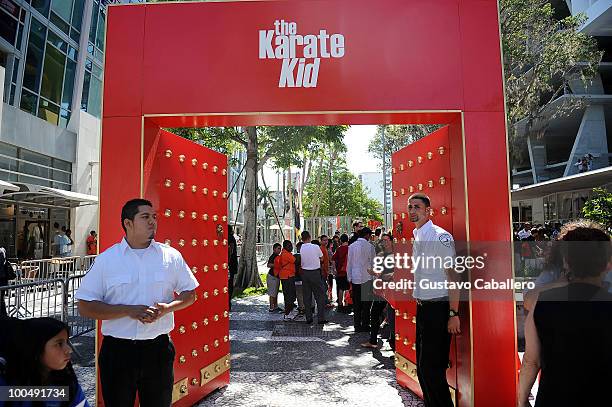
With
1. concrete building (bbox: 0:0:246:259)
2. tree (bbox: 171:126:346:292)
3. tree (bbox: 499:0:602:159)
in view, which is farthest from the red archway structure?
tree (bbox: 499:0:602:159)

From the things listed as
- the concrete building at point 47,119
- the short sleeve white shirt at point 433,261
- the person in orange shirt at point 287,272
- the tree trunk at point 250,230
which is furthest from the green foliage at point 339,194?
the short sleeve white shirt at point 433,261

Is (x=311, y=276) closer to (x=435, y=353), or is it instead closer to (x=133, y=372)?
(x=435, y=353)

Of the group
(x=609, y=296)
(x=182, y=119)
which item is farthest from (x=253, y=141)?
(x=609, y=296)

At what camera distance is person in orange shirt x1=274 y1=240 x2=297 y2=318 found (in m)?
9.52

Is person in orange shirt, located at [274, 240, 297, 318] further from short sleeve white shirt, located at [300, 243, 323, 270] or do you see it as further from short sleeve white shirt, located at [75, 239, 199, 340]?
short sleeve white shirt, located at [75, 239, 199, 340]

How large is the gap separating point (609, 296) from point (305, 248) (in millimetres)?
6842

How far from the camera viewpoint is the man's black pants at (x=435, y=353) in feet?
12.2

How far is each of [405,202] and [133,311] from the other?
3.41m

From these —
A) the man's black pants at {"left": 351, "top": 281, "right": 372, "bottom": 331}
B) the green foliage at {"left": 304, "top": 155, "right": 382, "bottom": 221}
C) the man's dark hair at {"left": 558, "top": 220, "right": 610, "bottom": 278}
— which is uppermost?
the green foliage at {"left": 304, "top": 155, "right": 382, "bottom": 221}

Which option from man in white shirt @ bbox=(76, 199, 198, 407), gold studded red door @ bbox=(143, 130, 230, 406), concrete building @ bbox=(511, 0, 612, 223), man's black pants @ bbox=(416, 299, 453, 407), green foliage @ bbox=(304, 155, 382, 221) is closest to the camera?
man in white shirt @ bbox=(76, 199, 198, 407)

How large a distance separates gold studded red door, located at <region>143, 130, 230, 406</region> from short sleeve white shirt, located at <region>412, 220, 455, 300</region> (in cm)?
218

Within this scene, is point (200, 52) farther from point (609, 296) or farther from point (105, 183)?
point (609, 296)

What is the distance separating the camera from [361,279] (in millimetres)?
8195

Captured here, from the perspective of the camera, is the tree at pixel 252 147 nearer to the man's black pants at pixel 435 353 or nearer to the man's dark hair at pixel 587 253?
the man's black pants at pixel 435 353
